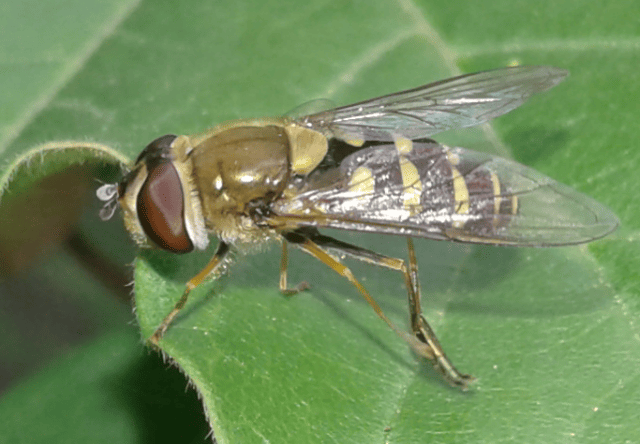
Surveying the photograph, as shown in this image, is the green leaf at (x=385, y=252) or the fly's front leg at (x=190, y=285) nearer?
the green leaf at (x=385, y=252)

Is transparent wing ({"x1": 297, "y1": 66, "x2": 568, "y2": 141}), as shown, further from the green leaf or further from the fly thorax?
the fly thorax

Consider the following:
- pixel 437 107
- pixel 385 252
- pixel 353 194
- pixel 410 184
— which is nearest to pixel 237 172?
pixel 353 194

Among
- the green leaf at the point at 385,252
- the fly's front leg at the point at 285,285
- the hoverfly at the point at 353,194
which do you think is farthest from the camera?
the fly's front leg at the point at 285,285

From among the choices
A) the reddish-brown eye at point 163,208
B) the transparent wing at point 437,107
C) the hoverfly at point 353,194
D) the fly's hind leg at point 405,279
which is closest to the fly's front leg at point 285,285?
the hoverfly at point 353,194

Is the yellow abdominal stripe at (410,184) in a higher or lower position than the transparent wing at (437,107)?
lower

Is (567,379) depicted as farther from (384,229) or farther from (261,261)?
(261,261)

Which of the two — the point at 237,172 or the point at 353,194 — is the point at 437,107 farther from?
the point at 237,172

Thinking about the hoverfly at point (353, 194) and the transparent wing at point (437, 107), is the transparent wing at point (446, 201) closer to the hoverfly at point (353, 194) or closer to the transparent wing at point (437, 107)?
the hoverfly at point (353, 194)
